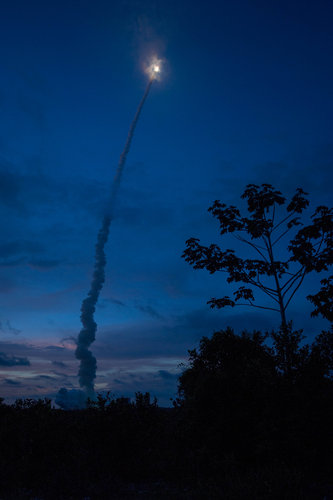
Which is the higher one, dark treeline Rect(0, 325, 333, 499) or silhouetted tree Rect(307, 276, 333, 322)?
silhouetted tree Rect(307, 276, 333, 322)

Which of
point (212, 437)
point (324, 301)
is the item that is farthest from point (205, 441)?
point (324, 301)

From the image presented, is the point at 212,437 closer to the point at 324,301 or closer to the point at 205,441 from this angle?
the point at 205,441

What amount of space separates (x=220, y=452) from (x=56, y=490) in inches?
231

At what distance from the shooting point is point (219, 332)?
22.7 meters

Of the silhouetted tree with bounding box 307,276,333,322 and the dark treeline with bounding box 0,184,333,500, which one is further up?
the silhouetted tree with bounding box 307,276,333,322

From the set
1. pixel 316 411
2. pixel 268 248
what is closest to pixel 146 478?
pixel 316 411

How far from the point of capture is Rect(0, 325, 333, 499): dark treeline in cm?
1223

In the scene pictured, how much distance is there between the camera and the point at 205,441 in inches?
545

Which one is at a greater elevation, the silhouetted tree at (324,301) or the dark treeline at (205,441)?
the silhouetted tree at (324,301)

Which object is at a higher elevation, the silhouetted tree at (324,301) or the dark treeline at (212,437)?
the silhouetted tree at (324,301)

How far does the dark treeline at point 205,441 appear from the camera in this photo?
12234 mm

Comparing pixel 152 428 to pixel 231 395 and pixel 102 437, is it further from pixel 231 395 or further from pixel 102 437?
pixel 231 395

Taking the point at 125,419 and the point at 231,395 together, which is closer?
the point at 231,395

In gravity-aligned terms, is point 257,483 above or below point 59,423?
below
